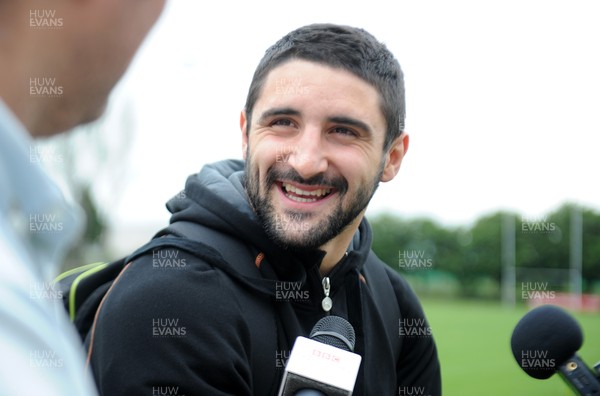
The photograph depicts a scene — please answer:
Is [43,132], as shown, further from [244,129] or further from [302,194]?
[244,129]

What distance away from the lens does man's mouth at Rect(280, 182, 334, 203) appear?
2.58m

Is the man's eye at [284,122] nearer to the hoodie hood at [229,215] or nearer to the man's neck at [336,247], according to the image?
the hoodie hood at [229,215]

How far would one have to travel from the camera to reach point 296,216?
2566 millimetres

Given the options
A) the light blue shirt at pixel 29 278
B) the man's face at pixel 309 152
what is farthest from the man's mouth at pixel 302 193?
the light blue shirt at pixel 29 278

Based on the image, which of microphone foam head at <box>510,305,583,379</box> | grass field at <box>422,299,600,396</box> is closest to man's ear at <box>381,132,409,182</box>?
microphone foam head at <box>510,305,583,379</box>

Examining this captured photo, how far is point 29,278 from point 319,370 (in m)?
1.19

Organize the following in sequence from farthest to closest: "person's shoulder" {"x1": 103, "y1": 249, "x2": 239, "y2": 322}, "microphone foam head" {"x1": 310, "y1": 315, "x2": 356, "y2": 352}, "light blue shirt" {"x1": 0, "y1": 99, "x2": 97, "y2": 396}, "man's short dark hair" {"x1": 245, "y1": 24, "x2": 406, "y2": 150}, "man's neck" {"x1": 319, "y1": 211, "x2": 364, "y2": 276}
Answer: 1. "man's neck" {"x1": 319, "y1": 211, "x2": 364, "y2": 276}
2. "man's short dark hair" {"x1": 245, "y1": 24, "x2": 406, "y2": 150}
3. "person's shoulder" {"x1": 103, "y1": 249, "x2": 239, "y2": 322}
4. "microphone foam head" {"x1": 310, "y1": 315, "x2": 356, "y2": 352}
5. "light blue shirt" {"x1": 0, "y1": 99, "x2": 97, "y2": 396}

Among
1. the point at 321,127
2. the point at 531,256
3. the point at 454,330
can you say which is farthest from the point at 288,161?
the point at 531,256

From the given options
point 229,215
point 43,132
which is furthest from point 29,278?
point 229,215

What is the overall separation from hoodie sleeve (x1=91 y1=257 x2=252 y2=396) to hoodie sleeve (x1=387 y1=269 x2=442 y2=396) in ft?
3.02

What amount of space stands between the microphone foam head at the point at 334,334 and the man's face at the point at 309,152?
482 millimetres

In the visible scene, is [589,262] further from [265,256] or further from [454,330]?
[265,256]

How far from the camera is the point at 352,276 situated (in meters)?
2.86

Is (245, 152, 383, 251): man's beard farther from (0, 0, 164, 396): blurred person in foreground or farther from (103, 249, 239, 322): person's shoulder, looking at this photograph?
(0, 0, 164, 396): blurred person in foreground
